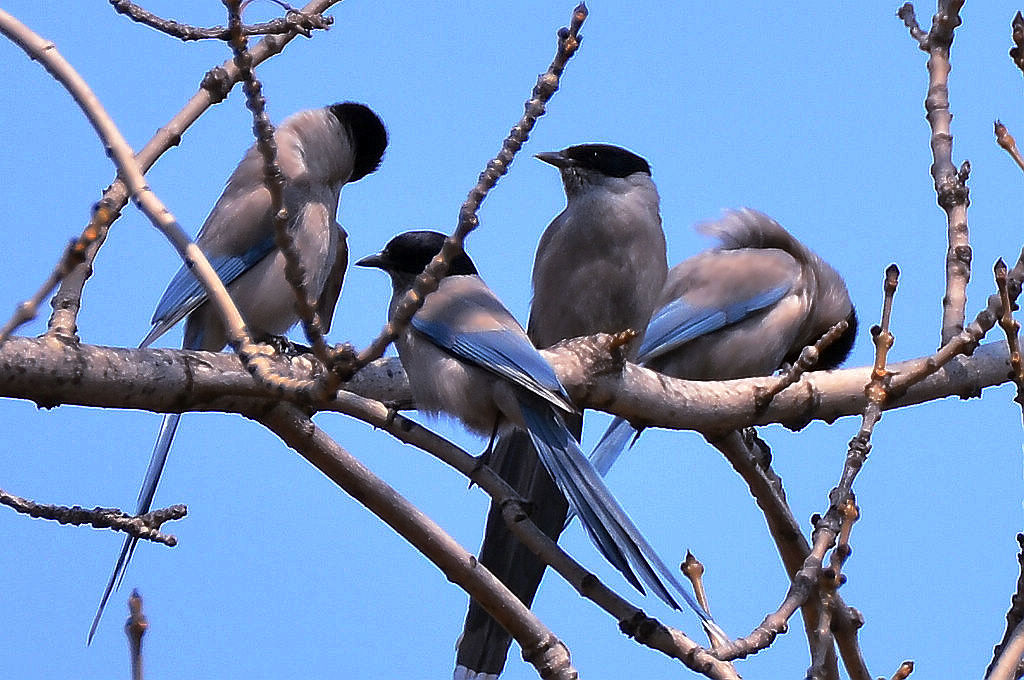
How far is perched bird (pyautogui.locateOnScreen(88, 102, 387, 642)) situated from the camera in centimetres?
546

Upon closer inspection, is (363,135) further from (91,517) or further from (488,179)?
(488,179)

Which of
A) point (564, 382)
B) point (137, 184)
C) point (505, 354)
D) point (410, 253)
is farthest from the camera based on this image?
point (410, 253)

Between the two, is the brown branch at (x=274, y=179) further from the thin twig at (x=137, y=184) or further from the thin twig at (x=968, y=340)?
the thin twig at (x=968, y=340)

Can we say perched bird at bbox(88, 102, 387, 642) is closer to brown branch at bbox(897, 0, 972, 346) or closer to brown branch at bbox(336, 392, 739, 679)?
brown branch at bbox(336, 392, 739, 679)

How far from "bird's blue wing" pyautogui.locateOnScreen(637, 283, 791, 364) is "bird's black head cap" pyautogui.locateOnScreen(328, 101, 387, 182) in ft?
4.70

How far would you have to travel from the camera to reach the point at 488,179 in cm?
248

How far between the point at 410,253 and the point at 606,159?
0.93m

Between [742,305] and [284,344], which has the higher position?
[742,305]

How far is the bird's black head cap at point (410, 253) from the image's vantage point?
5129 millimetres

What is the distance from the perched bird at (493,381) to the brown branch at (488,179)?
1.05m

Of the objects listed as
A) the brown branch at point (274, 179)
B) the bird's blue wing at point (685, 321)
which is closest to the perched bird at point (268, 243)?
the bird's blue wing at point (685, 321)

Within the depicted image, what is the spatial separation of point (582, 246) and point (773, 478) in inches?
45.1

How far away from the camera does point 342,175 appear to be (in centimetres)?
605

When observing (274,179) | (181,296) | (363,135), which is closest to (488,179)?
(274,179)
